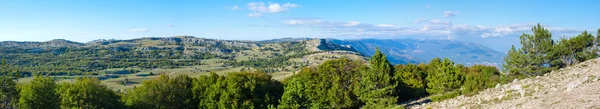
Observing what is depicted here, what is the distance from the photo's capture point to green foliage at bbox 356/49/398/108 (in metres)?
41.4

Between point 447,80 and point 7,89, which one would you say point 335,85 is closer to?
point 447,80

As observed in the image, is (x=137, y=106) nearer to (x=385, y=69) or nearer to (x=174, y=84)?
(x=174, y=84)

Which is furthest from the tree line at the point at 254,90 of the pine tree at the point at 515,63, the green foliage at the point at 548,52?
the green foliage at the point at 548,52

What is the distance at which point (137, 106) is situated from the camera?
46.5 m

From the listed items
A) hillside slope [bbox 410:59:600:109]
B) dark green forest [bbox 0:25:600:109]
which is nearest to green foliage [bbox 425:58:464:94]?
dark green forest [bbox 0:25:600:109]

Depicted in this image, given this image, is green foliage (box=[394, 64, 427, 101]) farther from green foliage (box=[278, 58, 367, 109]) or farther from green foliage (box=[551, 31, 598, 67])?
green foliage (box=[551, 31, 598, 67])

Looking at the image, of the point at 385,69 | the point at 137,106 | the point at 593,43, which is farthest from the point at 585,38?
the point at 137,106

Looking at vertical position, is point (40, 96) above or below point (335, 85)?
above

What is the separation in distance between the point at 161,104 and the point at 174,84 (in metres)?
3.35

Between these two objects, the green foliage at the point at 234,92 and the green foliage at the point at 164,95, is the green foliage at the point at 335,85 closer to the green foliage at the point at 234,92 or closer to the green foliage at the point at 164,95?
the green foliage at the point at 234,92

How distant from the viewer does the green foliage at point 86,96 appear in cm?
3872

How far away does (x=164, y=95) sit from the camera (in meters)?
49.1

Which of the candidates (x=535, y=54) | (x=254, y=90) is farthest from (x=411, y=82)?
(x=254, y=90)

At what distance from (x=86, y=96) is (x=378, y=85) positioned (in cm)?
3368
